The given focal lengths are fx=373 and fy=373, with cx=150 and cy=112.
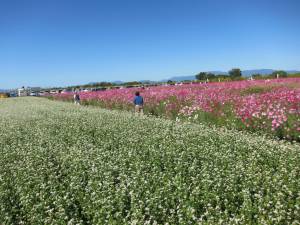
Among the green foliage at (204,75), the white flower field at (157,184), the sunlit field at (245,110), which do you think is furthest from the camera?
the green foliage at (204,75)

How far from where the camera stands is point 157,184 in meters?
6.52

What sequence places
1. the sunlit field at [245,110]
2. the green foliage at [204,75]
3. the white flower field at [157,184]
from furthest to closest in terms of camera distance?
1. the green foliage at [204,75]
2. the sunlit field at [245,110]
3. the white flower field at [157,184]

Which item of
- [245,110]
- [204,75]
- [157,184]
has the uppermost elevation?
[204,75]

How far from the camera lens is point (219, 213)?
4828 mm

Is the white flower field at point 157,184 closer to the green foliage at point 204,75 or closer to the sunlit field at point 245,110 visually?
the sunlit field at point 245,110

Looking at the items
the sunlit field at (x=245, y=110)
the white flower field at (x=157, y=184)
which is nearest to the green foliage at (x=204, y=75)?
the sunlit field at (x=245, y=110)

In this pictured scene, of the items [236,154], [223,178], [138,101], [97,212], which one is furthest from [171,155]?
[138,101]

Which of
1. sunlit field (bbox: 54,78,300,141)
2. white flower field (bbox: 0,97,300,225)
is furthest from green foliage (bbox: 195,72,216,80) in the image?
white flower field (bbox: 0,97,300,225)

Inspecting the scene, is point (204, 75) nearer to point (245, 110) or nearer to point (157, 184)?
point (245, 110)

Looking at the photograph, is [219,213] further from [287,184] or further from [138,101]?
[138,101]

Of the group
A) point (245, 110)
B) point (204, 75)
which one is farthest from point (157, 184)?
point (204, 75)

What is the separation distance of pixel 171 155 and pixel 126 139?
2.65 metres

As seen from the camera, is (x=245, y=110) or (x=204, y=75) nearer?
(x=245, y=110)

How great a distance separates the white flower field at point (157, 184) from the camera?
5156 mm
